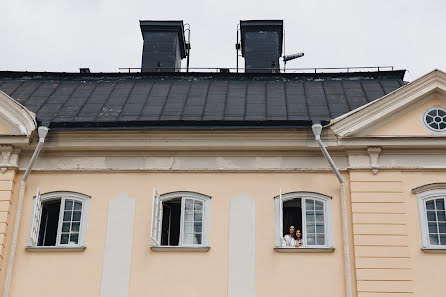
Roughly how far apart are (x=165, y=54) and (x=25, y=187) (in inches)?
319

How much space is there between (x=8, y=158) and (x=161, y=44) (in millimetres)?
8134

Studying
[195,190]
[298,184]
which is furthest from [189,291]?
[298,184]

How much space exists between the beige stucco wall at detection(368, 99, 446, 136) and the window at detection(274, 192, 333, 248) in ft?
7.57

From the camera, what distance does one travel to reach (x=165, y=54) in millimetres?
24625

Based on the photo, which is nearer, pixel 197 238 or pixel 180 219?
pixel 197 238

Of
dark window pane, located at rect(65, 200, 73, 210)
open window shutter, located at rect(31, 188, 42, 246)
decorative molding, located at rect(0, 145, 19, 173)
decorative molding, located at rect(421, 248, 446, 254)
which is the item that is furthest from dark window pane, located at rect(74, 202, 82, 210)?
decorative molding, located at rect(421, 248, 446, 254)

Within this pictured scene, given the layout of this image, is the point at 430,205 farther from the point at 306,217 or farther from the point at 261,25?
the point at 261,25

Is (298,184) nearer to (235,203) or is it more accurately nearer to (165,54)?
(235,203)

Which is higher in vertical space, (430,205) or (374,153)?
(374,153)

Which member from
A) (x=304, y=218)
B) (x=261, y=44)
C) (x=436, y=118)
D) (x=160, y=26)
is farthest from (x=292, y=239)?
(x=160, y=26)

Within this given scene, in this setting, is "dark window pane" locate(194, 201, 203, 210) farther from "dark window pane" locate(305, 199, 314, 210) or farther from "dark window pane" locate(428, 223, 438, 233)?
"dark window pane" locate(428, 223, 438, 233)

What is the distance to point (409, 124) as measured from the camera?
1833 centimetres

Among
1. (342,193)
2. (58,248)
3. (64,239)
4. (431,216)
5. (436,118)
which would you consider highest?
(436,118)

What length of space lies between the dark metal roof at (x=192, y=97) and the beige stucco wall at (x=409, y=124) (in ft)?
4.72
